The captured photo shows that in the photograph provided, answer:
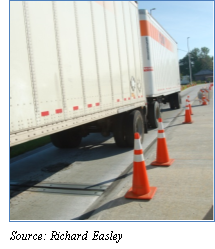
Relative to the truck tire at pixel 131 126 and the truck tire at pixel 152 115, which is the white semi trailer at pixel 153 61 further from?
the truck tire at pixel 131 126

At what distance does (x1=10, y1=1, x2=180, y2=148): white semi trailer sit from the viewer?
3439 millimetres

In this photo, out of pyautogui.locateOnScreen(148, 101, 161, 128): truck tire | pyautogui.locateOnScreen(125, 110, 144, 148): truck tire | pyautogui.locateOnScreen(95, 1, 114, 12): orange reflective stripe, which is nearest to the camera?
pyautogui.locateOnScreen(95, 1, 114, 12): orange reflective stripe

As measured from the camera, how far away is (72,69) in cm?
463

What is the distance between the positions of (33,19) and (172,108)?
1613 centimetres

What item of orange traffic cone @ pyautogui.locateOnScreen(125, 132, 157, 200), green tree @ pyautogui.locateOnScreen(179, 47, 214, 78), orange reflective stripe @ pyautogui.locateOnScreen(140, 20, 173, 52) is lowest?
orange traffic cone @ pyautogui.locateOnScreen(125, 132, 157, 200)

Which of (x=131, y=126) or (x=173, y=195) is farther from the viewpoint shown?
(x=131, y=126)

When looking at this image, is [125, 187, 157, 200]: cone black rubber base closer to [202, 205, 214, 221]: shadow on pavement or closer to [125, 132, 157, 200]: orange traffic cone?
[125, 132, 157, 200]: orange traffic cone

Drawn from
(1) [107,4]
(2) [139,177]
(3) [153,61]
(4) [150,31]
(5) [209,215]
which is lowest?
(5) [209,215]

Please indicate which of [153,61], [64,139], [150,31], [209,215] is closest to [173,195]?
[209,215]

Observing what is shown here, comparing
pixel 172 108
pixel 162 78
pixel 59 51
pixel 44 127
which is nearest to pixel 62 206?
pixel 44 127

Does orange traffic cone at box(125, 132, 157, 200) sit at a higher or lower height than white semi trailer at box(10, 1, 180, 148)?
lower

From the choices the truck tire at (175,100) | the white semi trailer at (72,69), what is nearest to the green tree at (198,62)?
the truck tire at (175,100)

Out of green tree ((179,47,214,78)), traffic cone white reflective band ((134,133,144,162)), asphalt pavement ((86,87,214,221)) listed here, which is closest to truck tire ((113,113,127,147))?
asphalt pavement ((86,87,214,221))

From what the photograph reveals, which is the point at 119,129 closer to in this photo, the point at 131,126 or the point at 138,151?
the point at 131,126
